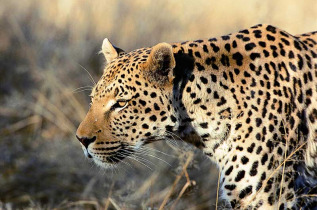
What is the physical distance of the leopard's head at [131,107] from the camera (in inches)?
225

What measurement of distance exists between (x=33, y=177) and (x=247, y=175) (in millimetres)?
3395

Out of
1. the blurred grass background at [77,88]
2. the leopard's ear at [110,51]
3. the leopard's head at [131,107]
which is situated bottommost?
the blurred grass background at [77,88]

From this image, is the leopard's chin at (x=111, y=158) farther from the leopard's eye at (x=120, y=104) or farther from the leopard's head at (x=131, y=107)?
the leopard's eye at (x=120, y=104)

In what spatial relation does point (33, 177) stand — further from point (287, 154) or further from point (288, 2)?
point (288, 2)

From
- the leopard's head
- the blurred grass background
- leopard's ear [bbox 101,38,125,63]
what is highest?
leopard's ear [bbox 101,38,125,63]

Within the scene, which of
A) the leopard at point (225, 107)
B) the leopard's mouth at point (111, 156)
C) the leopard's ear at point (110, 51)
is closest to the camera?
the leopard at point (225, 107)

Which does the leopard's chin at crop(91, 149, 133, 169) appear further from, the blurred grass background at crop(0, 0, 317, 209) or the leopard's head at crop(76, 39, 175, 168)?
the blurred grass background at crop(0, 0, 317, 209)

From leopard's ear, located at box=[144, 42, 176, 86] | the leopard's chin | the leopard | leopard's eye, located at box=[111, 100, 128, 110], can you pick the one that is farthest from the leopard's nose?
leopard's ear, located at box=[144, 42, 176, 86]

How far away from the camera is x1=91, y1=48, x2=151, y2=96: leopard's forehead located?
5.76m

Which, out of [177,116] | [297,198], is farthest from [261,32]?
[297,198]

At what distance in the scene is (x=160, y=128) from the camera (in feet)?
18.8

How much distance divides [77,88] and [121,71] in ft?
12.3

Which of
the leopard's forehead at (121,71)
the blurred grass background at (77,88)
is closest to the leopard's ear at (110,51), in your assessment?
the leopard's forehead at (121,71)

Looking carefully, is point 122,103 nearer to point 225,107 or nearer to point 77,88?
point 225,107
